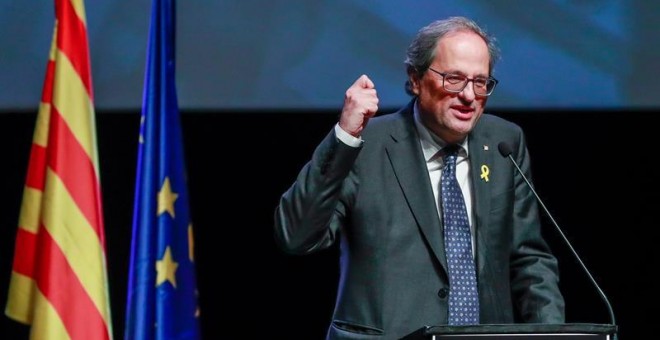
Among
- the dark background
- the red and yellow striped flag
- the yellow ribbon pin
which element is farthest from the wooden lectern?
the dark background

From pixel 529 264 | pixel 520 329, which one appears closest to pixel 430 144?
pixel 529 264

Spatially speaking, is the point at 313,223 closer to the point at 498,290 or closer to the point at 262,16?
the point at 498,290

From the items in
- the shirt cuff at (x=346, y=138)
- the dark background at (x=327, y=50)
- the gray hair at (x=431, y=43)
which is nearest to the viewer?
the shirt cuff at (x=346, y=138)

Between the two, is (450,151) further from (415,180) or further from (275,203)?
(275,203)

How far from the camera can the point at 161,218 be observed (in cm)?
362

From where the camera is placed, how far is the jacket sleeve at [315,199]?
234 cm

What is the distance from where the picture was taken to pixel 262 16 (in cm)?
395

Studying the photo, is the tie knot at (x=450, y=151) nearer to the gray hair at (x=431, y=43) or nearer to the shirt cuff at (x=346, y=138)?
the gray hair at (x=431, y=43)

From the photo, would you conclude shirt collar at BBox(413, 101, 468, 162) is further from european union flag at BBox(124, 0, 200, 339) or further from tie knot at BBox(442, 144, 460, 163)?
european union flag at BBox(124, 0, 200, 339)

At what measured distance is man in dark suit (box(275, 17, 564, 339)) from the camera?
2371 mm

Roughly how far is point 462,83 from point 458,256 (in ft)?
1.33

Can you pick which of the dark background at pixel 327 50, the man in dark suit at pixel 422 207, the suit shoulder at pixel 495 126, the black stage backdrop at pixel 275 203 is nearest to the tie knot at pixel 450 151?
the man in dark suit at pixel 422 207

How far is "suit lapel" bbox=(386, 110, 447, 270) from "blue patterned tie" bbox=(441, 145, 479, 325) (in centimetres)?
3

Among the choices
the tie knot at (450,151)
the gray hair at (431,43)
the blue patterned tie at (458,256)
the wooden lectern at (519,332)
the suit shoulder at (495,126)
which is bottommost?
the wooden lectern at (519,332)
